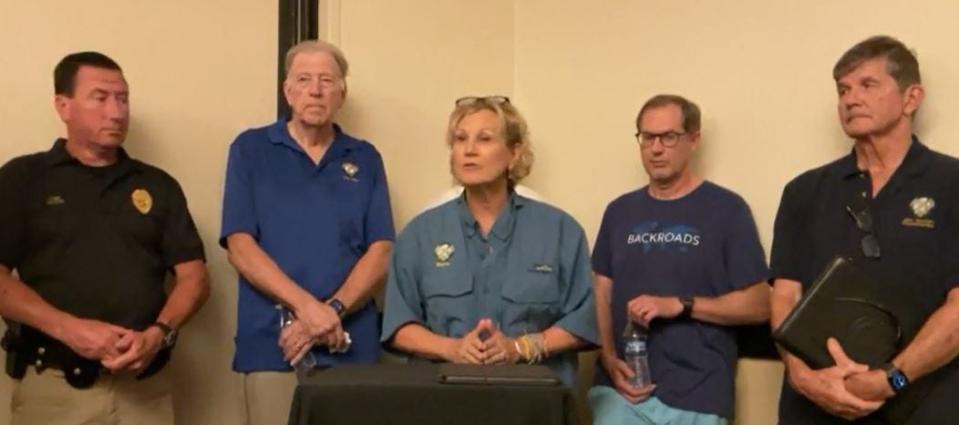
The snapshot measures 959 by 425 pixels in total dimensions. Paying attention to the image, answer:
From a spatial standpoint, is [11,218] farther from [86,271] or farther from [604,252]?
[604,252]

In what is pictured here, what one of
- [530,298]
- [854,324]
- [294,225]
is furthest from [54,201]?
[854,324]

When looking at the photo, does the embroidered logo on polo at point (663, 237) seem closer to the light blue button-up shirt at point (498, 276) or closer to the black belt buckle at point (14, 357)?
the light blue button-up shirt at point (498, 276)

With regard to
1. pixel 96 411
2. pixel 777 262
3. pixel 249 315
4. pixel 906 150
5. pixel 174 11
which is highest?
pixel 174 11

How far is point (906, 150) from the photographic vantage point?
2.75 metres

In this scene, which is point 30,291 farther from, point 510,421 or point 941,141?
point 941,141

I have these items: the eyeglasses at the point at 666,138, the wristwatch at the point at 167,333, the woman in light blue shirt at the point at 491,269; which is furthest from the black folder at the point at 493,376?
the eyeglasses at the point at 666,138

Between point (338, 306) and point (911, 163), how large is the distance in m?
1.57


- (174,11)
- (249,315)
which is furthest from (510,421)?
(174,11)

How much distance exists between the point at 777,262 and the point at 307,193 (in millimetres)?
1356

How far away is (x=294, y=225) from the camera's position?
314cm

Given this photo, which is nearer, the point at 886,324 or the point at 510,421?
the point at 510,421

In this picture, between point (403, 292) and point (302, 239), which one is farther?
point (302, 239)

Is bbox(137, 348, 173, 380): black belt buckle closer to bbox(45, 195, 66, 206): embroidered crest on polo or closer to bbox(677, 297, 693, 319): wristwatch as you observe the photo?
bbox(45, 195, 66, 206): embroidered crest on polo

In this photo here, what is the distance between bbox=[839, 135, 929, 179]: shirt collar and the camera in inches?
105
